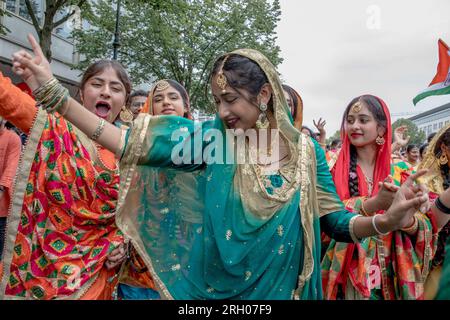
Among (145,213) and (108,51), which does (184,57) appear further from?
(145,213)

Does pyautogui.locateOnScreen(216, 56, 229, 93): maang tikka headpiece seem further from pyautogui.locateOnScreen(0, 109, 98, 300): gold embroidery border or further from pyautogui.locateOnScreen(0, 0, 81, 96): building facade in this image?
pyautogui.locateOnScreen(0, 0, 81, 96): building facade

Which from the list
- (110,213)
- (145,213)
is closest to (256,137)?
(145,213)

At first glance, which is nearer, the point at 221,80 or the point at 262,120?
the point at 221,80

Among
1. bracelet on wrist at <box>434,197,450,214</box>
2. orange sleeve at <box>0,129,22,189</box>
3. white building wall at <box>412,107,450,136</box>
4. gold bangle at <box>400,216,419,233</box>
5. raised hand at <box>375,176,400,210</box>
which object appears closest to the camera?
raised hand at <box>375,176,400,210</box>

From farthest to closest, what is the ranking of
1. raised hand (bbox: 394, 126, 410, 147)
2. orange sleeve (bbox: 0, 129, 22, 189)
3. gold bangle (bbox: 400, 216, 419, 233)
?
1. raised hand (bbox: 394, 126, 410, 147)
2. orange sleeve (bbox: 0, 129, 22, 189)
3. gold bangle (bbox: 400, 216, 419, 233)

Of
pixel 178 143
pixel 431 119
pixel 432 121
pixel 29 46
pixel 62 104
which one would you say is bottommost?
pixel 178 143

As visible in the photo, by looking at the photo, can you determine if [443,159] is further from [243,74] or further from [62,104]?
[62,104]

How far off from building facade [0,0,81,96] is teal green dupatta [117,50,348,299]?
1112 centimetres

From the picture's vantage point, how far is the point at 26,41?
1450cm

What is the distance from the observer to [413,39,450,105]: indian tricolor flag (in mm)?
2945

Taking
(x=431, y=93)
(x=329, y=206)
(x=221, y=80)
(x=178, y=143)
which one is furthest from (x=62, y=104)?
(x=431, y=93)

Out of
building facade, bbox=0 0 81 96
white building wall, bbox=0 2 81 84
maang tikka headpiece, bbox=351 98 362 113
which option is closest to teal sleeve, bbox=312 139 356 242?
maang tikka headpiece, bbox=351 98 362 113

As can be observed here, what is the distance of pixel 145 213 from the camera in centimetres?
186

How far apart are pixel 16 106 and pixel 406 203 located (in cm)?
178
